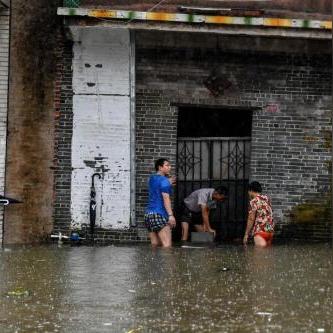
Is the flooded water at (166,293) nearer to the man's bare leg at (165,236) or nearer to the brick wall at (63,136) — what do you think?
the man's bare leg at (165,236)

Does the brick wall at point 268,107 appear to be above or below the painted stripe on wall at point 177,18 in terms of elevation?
below

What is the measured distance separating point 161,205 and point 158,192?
0.20 m

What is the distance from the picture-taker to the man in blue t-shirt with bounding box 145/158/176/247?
15.2 m

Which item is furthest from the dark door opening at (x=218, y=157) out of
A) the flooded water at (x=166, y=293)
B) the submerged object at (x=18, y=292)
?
the submerged object at (x=18, y=292)

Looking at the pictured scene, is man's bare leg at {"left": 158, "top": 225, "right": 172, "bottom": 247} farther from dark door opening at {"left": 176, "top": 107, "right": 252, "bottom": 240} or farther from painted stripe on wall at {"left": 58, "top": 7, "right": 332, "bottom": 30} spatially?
painted stripe on wall at {"left": 58, "top": 7, "right": 332, "bottom": 30}

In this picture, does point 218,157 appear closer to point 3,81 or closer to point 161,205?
point 161,205

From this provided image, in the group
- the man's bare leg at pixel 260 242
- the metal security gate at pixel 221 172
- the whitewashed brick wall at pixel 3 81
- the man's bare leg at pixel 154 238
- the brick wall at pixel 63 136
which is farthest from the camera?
the metal security gate at pixel 221 172

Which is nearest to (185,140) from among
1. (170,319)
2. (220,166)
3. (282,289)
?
(220,166)

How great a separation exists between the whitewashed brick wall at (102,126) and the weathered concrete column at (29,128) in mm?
455

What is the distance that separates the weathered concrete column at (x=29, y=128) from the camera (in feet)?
56.2

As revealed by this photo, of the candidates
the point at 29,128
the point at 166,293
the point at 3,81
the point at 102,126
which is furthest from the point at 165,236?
the point at 166,293

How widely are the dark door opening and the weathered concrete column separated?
2349 mm

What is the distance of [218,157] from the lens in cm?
1800

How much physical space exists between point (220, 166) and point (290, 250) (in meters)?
3.70
